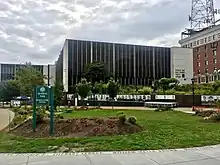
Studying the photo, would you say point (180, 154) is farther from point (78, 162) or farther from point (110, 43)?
point (110, 43)

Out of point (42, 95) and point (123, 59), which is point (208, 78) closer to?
point (123, 59)

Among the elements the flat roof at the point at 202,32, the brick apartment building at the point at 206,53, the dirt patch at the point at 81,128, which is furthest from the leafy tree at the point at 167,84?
the dirt patch at the point at 81,128

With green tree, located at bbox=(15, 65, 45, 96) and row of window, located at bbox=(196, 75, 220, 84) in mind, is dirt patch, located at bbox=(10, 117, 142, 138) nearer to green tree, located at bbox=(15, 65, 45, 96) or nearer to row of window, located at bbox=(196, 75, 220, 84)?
green tree, located at bbox=(15, 65, 45, 96)

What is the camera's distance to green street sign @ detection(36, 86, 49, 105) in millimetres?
12719

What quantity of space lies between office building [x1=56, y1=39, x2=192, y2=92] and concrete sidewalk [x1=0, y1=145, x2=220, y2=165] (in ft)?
217

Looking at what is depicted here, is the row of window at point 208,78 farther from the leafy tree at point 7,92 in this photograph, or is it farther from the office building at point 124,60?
the leafy tree at point 7,92

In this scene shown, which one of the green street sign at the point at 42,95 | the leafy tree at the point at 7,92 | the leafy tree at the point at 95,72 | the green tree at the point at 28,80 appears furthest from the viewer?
the leafy tree at the point at 95,72

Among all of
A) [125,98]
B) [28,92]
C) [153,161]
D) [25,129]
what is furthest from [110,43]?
[153,161]

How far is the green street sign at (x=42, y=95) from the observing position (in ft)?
41.7

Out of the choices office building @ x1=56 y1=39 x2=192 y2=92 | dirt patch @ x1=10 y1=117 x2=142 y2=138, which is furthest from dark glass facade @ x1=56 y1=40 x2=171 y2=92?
dirt patch @ x1=10 y1=117 x2=142 y2=138

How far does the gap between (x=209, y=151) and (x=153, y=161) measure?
2.24 metres

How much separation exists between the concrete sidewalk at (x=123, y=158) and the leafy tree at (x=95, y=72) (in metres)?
61.3

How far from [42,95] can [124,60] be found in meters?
67.0

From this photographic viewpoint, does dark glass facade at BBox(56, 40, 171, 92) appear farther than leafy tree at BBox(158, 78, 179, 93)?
Yes
